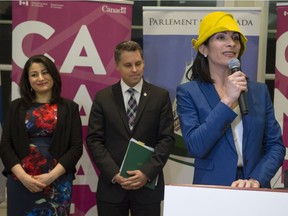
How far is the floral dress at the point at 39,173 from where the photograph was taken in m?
2.91

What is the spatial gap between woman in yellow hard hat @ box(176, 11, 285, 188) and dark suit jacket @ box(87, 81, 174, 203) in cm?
90

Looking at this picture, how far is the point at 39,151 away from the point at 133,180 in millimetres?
673

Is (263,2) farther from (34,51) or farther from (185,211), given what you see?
(185,211)

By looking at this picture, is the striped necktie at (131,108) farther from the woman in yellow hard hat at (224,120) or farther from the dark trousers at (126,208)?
the woman in yellow hard hat at (224,120)

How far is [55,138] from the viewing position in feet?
9.60

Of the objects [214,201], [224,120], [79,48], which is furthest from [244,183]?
[79,48]

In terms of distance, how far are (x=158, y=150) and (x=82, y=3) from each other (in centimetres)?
148

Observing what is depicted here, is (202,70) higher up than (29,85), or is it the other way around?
(202,70)

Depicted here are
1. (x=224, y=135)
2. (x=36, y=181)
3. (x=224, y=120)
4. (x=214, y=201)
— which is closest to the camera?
(x=214, y=201)

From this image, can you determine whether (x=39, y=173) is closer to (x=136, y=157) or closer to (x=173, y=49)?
(x=136, y=157)

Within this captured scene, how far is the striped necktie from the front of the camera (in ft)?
9.42

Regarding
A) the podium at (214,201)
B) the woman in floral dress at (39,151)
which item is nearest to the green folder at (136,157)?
the woman in floral dress at (39,151)

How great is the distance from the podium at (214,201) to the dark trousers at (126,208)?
1.74m

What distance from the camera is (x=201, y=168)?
191 cm
